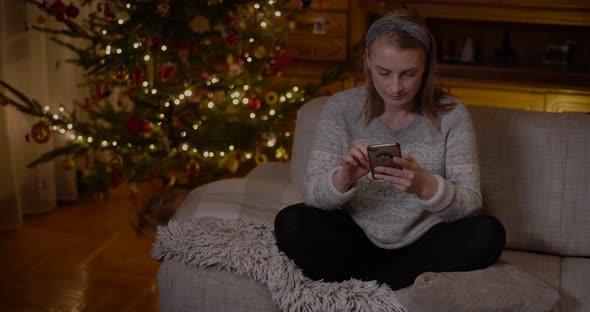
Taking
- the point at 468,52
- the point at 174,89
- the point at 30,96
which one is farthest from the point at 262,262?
the point at 468,52

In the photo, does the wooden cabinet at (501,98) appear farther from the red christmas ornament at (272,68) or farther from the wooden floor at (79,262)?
the wooden floor at (79,262)

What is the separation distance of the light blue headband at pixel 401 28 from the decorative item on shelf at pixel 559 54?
201cm

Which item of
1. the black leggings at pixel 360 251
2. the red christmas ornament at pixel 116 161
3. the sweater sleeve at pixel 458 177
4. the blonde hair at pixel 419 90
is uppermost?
the blonde hair at pixel 419 90

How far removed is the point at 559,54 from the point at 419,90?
1985 millimetres

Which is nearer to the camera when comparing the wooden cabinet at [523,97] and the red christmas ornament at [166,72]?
the red christmas ornament at [166,72]

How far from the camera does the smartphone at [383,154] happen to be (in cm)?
168

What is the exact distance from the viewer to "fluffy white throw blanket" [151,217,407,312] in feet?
5.41

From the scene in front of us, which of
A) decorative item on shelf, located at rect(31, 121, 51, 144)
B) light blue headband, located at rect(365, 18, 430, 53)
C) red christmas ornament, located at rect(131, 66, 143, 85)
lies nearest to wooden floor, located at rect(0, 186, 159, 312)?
decorative item on shelf, located at rect(31, 121, 51, 144)

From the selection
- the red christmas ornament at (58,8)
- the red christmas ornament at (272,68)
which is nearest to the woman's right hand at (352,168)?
the red christmas ornament at (272,68)

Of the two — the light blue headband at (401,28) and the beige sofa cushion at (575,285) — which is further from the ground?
the light blue headband at (401,28)

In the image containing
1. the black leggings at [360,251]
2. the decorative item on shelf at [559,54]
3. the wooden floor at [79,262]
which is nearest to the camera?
the black leggings at [360,251]

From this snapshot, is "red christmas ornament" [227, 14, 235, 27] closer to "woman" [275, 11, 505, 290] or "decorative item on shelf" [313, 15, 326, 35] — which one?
"decorative item on shelf" [313, 15, 326, 35]

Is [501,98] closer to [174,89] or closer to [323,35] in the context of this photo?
[323,35]

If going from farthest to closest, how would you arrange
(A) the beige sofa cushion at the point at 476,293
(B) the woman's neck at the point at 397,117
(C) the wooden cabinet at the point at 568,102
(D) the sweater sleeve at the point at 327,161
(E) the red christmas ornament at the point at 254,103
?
(C) the wooden cabinet at the point at 568,102
(E) the red christmas ornament at the point at 254,103
(B) the woman's neck at the point at 397,117
(D) the sweater sleeve at the point at 327,161
(A) the beige sofa cushion at the point at 476,293
